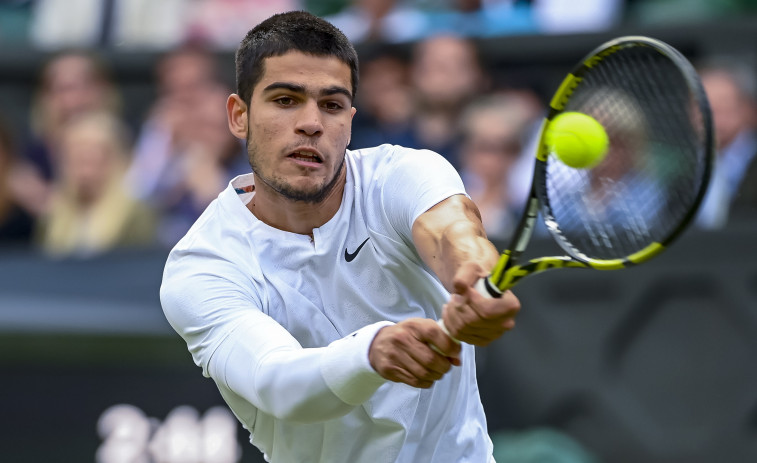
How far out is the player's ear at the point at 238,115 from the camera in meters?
3.91

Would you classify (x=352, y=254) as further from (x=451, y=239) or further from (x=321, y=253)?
(x=451, y=239)

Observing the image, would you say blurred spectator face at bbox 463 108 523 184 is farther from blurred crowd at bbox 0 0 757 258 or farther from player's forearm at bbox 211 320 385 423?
player's forearm at bbox 211 320 385 423

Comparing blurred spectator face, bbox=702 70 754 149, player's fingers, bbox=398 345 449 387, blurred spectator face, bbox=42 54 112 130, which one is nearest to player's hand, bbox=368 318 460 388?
player's fingers, bbox=398 345 449 387

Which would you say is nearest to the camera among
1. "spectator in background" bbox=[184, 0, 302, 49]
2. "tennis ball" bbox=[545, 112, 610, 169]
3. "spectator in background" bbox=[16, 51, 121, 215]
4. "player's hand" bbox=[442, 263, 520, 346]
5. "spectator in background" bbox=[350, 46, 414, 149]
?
"player's hand" bbox=[442, 263, 520, 346]

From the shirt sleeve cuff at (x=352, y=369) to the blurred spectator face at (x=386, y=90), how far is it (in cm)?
419

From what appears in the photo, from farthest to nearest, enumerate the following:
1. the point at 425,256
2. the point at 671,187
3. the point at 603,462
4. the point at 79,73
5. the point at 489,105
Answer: the point at 79,73 → the point at 489,105 → the point at 603,462 → the point at 671,187 → the point at 425,256

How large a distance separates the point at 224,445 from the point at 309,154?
10.5 feet

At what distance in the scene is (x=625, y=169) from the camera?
167 inches

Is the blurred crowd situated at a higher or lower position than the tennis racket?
higher

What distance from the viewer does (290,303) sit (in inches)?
144

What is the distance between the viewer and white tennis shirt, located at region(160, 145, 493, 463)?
3.60m

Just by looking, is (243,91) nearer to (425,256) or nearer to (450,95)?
(425,256)

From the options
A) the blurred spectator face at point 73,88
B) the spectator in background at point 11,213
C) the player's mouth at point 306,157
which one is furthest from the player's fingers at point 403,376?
the blurred spectator face at point 73,88

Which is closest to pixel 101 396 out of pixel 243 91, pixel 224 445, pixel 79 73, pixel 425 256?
pixel 224 445
